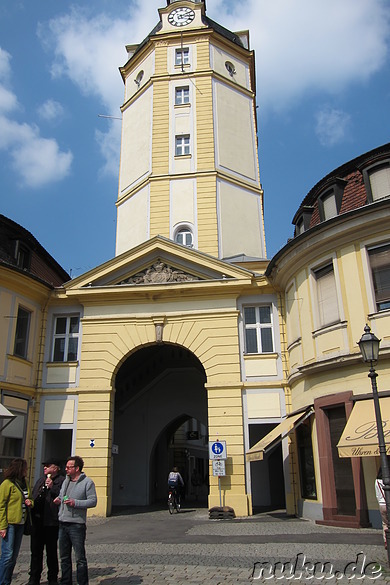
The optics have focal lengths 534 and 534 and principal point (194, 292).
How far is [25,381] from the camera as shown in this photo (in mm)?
20031

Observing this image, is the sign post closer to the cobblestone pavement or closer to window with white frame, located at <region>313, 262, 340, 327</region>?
the cobblestone pavement

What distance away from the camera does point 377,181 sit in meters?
15.9

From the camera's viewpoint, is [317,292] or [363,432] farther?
[317,292]

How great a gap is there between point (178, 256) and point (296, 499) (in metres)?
9.77

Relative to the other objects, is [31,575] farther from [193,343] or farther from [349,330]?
[193,343]

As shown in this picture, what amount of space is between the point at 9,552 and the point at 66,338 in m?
14.4

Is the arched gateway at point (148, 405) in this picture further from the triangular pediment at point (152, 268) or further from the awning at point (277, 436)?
the awning at point (277, 436)

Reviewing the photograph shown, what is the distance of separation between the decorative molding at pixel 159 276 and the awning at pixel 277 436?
6.63 metres

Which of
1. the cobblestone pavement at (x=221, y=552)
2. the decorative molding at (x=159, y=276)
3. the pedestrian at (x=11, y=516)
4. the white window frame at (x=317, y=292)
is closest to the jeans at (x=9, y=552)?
the pedestrian at (x=11, y=516)

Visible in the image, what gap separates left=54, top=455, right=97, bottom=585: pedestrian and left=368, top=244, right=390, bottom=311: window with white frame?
1024 centimetres

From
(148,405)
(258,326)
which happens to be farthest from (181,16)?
(148,405)

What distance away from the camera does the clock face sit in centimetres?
3103

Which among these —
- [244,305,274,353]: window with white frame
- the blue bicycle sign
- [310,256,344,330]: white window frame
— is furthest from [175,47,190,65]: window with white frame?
the blue bicycle sign

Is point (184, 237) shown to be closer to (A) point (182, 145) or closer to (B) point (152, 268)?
(B) point (152, 268)
